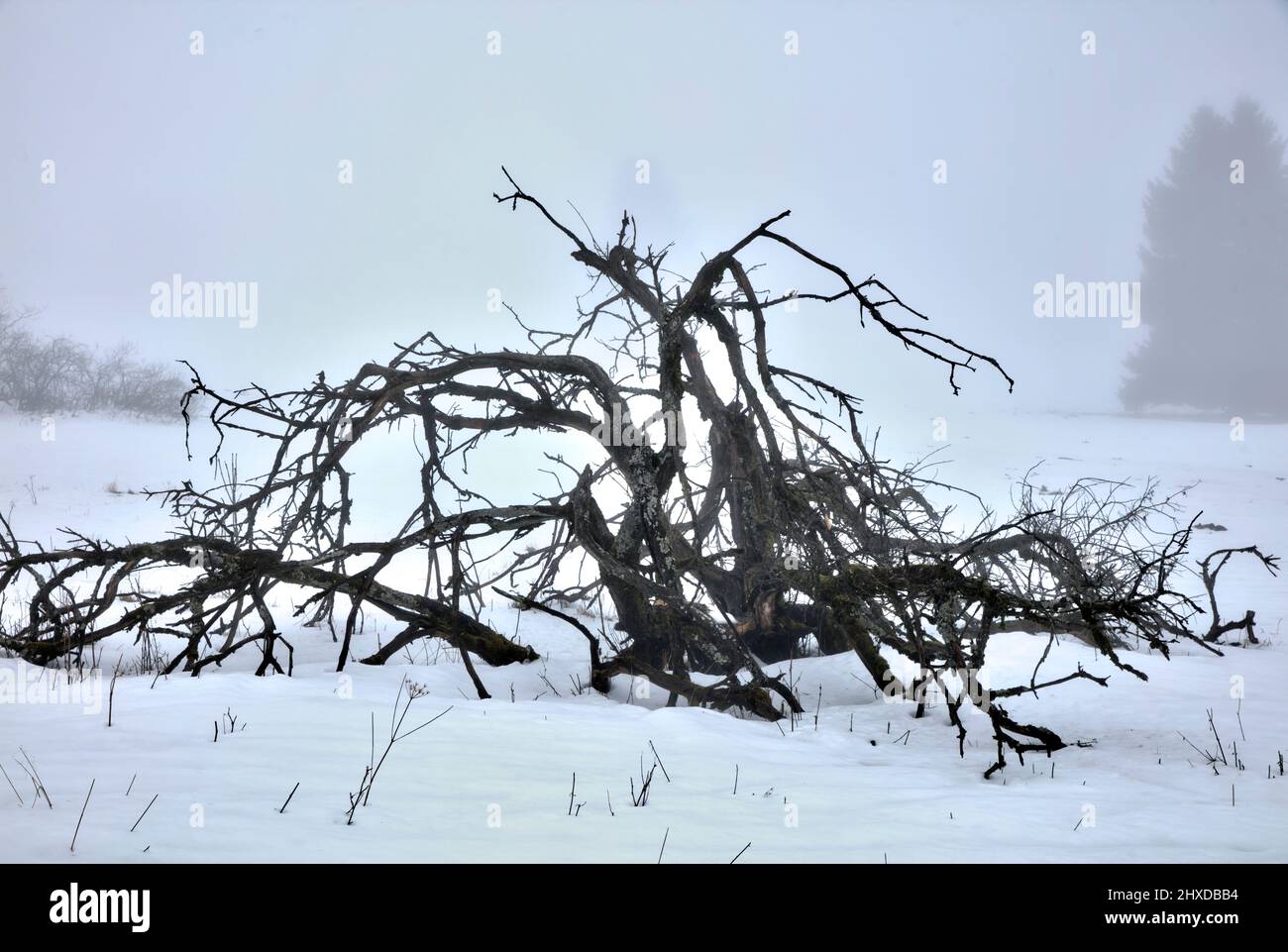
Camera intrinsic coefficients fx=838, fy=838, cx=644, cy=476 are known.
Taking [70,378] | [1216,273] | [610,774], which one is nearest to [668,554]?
[610,774]

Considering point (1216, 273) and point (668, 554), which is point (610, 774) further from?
point (1216, 273)

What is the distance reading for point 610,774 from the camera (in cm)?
327

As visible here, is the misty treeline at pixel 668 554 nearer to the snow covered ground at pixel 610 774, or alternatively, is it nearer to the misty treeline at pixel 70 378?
the snow covered ground at pixel 610 774

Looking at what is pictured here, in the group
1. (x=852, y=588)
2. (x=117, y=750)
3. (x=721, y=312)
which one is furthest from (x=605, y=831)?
(x=721, y=312)

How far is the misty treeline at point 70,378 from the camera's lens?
97.3 ft

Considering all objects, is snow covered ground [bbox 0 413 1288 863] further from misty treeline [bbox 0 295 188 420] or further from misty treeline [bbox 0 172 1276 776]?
misty treeline [bbox 0 295 188 420]

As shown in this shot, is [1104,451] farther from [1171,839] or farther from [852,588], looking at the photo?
[1171,839]

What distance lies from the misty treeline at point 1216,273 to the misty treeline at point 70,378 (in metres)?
42.9

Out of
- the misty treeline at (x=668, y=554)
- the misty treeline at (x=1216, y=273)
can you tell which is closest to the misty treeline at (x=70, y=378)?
the misty treeline at (x=668, y=554)

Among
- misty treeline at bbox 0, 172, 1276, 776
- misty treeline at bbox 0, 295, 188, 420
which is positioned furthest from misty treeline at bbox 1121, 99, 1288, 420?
misty treeline at bbox 0, 295, 188, 420

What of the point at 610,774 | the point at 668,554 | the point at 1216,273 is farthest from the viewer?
the point at 1216,273

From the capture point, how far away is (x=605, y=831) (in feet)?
8.35

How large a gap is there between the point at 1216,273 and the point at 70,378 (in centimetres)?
5011
